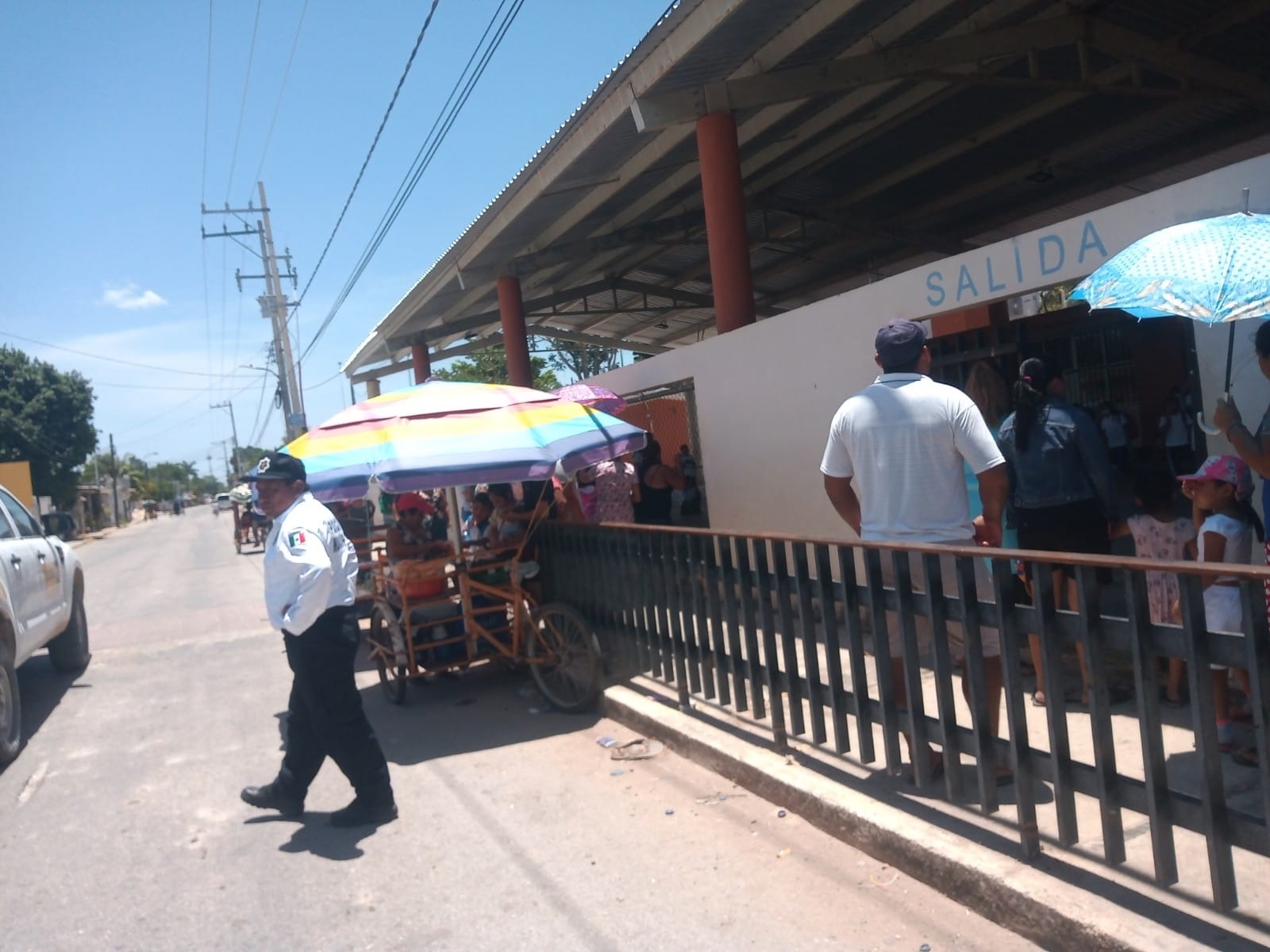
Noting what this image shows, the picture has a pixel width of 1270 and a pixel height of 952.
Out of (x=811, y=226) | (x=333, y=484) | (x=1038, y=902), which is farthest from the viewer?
(x=811, y=226)

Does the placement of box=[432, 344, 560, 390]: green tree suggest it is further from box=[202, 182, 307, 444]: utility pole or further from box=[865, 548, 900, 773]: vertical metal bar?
box=[865, 548, 900, 773]: vertical metal bar

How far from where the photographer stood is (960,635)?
3.83 m

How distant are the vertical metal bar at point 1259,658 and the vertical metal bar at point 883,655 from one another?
1.50 m

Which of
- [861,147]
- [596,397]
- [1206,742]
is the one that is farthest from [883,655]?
[861,147]

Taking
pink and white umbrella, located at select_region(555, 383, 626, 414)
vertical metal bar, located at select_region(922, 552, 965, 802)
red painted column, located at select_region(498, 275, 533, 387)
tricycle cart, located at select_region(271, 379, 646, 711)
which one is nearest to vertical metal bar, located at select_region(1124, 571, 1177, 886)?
vertical metal bar, located at select_region(922, 552, 965, 802)

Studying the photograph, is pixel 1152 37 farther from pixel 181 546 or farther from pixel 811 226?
pixel 181 546

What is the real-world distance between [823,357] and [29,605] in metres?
6.38

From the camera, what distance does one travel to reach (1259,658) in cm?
266

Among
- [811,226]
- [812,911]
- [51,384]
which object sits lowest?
[812,911]

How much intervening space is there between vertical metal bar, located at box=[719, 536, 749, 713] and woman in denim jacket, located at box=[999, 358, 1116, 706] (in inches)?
57.3

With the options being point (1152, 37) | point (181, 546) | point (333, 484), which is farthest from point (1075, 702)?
point (181, 546)

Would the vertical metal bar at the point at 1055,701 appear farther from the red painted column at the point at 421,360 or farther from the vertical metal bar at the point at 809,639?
the red painted column at the point at 421,360

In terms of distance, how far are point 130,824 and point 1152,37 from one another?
11950 mm

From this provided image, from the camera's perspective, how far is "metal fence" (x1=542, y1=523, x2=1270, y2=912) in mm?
2854
